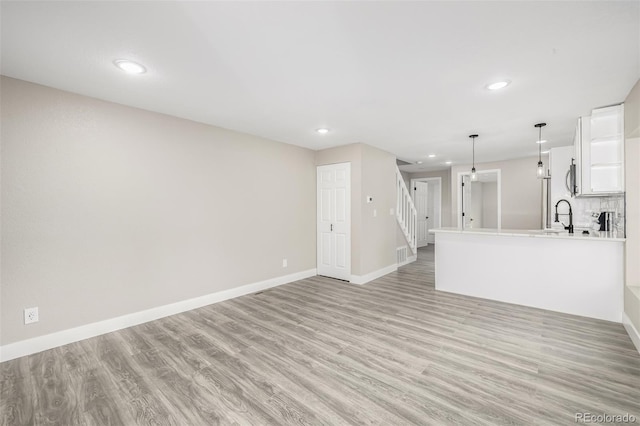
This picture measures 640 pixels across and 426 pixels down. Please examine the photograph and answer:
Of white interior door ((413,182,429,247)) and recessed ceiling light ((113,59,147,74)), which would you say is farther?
white interior door ((413,182,429,247))

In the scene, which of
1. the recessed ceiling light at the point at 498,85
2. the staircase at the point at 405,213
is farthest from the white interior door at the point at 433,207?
the recessed ceiling light at the point at 498,85

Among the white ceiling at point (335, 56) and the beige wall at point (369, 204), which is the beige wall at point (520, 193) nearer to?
the beige wall at point (369, 204)

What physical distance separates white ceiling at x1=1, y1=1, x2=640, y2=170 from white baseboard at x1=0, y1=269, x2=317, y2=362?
2.48m

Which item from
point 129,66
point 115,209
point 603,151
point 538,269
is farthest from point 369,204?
point 129,66

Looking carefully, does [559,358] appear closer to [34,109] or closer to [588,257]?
[588,257]

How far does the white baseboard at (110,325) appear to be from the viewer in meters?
2.55

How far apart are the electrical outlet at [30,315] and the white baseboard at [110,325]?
181 millimetres

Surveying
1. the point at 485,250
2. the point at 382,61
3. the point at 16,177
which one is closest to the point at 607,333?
the point at 485,250

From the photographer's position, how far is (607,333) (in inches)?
116

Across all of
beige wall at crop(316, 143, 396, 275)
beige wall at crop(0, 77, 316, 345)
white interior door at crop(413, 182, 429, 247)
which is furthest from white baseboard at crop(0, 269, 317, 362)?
white interior door at crop(413, 182, 429, 247)

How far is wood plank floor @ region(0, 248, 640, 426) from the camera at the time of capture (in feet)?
6.00

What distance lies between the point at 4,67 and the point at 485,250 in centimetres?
585

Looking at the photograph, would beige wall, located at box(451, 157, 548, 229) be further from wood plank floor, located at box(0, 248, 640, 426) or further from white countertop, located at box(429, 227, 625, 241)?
wood plank floor, located at box(0, 248, 640, 426)

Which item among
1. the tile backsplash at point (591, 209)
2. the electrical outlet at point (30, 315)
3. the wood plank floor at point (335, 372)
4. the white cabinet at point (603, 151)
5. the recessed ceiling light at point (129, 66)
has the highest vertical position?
the recessed ceiling light at point (129, 66)
